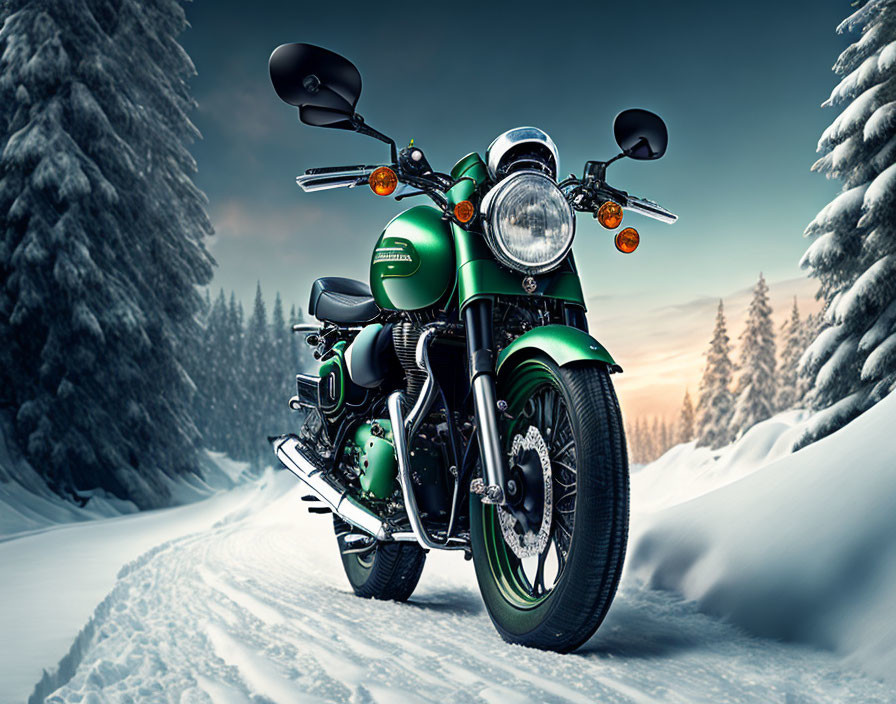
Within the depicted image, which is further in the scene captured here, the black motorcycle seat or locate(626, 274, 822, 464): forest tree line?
locate(626, 274, 822, 464): forest tree line

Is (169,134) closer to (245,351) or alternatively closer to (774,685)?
(774,685)

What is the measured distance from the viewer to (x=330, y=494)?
3752 mm

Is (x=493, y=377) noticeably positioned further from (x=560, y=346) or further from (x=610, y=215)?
(x=610, y=215)

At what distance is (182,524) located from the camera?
8.33 m

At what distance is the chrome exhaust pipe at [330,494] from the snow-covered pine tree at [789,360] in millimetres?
30457

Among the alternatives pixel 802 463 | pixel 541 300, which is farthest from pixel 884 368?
pixel 541 300

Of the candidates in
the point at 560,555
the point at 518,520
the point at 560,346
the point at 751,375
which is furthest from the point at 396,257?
the point at 751,375

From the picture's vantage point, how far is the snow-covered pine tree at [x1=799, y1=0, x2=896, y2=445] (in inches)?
372

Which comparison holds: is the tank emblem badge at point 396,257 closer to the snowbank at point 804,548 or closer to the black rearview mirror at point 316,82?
the black rearview mirror at point 316,82

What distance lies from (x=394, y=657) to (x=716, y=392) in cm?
3297

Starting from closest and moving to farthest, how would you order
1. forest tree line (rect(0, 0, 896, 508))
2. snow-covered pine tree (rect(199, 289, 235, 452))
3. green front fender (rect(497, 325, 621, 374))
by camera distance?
1. green front fender (rect(497, 325, 621, 374))
2. forest tree line (rect(0, 0, 896, 508))
3. snow-covered pine tree (rect(199, 289, 235, 452))

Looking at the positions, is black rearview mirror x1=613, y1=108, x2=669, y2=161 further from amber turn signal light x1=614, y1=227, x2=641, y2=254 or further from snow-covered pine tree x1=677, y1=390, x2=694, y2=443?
snow-covered pine tree x1=677, y1=390, x2=694, y2=443

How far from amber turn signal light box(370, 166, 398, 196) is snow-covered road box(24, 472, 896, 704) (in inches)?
64.1

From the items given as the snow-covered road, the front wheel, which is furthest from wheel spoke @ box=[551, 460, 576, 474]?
the snow-covered road
